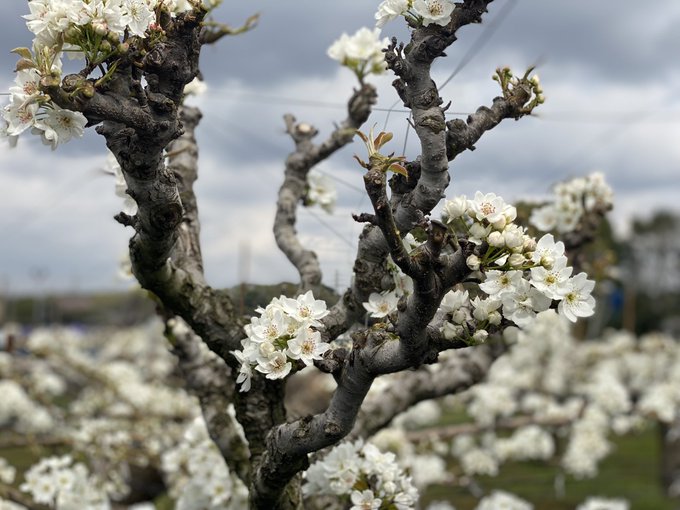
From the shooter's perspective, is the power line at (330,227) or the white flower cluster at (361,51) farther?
the white flower cluster at (361,51)

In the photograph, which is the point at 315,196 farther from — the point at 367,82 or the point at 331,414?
the point at 331,414

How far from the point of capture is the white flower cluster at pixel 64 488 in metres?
4.06

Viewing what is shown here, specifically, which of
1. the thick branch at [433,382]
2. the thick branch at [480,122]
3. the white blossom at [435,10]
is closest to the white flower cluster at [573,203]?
the thick branch at [433,382]

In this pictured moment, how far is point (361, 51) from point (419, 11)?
1364 mm

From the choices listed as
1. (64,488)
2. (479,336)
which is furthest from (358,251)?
(64,488)

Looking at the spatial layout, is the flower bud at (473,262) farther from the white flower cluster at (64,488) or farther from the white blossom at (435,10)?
the white flower cluster at (64,488)

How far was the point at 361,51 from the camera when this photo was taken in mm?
3289

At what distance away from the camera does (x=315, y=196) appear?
3.42 m

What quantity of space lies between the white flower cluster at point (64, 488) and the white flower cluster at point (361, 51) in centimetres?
293

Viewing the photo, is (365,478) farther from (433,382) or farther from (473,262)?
(433,382)

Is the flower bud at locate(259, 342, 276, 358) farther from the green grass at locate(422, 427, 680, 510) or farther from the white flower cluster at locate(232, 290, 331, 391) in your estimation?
the green grass at locate(422, 427, 680, 510)

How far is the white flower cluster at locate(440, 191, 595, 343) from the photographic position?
182 cm

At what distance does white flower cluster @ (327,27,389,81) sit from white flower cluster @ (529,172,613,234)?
1457 millimetres

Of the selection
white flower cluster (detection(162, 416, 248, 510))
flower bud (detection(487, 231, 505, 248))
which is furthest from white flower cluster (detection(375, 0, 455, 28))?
white flower cluster (detection(162, 416, 248, 510))
